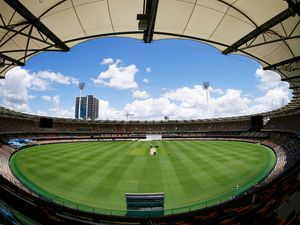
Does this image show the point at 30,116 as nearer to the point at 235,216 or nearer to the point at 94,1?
the point at 94,1

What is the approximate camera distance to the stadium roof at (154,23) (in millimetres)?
7637

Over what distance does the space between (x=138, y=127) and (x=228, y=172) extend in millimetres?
69492

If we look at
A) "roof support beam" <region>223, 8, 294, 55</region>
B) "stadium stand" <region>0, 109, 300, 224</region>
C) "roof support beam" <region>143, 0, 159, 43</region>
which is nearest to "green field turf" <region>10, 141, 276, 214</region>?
"stadium stand" <region>0, 109, 300, 224</region>

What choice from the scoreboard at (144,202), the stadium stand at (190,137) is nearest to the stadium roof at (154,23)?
the stadium stand at (190,137)

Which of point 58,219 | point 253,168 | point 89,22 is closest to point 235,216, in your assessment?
point 58,219

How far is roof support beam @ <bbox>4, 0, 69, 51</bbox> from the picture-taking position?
22.0 ft

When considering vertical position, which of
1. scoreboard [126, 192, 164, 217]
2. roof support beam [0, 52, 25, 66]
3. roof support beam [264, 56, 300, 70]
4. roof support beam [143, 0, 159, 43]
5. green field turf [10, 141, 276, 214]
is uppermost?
roof support beam [143, 0, 159, 43]

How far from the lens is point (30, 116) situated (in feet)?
177

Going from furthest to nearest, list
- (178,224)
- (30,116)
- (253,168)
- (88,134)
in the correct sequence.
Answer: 1. (88,134)
2. (30,116)
3. (253,168)
4. (178,224)

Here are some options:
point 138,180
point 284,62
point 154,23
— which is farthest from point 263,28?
point 138,180

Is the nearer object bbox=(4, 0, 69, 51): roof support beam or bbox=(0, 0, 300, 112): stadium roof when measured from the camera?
bbox=(4, 0, 69, 51): roof support beam

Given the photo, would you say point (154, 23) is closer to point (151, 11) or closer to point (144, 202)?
point (151, 11)

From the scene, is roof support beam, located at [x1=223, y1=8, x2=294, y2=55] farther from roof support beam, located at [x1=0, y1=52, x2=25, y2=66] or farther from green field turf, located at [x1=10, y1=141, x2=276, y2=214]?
roof support beam, located at [x1=0, y1=52, x2=25, y2=66]

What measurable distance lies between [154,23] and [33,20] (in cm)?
439
